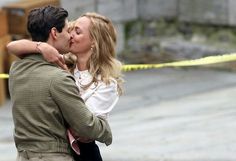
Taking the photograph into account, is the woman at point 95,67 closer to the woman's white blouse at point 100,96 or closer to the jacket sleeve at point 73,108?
the woman's white blouse at point 100,96

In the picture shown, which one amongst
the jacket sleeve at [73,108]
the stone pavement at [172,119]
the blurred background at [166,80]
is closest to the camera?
the jacket sleeve at [73,108]

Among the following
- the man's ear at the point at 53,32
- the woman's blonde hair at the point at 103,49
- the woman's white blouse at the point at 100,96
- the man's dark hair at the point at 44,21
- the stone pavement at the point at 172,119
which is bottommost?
the stone pavement at the point at 172,119

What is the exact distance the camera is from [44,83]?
11.8ft

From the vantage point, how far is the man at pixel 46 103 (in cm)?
361

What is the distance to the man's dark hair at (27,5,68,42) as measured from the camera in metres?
3.65

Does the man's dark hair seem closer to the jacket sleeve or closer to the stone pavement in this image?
the jacket sleeve

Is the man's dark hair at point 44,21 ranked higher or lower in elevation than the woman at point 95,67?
higher

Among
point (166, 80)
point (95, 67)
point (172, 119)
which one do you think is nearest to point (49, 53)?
point (95, 67)

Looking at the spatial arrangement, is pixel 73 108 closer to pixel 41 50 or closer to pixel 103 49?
pixel 41 50

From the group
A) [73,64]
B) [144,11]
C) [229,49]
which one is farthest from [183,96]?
[73,64]

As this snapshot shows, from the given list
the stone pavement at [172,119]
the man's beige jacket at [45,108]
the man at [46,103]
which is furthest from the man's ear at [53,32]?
the stone pavement at [172,119]

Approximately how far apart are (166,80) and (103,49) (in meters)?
7.76

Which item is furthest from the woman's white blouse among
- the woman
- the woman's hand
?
the woman's hand

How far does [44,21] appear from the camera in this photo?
12.0ft
